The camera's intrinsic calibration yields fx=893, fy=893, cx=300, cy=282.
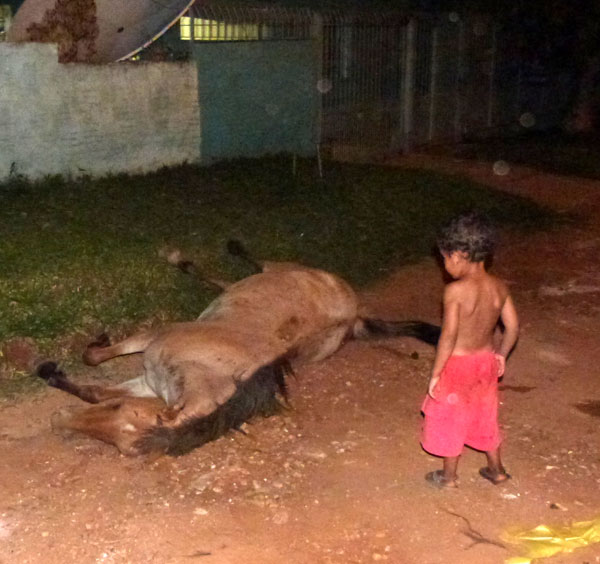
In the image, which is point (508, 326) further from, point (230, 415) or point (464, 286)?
point (230, 415)

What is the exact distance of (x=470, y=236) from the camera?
3957mm

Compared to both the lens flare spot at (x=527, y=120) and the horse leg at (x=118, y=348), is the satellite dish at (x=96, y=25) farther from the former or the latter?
the lens flare spot at (x=527, y=120)

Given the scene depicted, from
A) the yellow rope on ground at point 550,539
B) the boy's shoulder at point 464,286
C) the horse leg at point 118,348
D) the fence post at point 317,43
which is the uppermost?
the fence post at point 317,43

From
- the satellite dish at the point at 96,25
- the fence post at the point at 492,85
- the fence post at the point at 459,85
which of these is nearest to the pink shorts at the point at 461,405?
the satellite dish at the point at 96,25

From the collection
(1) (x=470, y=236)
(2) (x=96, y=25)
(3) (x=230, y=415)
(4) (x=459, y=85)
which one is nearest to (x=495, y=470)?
(1) (x=470, y=236)

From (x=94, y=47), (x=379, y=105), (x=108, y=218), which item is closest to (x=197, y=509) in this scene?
(x=108, y=218)

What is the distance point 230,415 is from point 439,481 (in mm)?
1103

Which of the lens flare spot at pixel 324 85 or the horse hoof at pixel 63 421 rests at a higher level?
the lens flare spot at pixel 324 85

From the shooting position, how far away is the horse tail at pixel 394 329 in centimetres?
604

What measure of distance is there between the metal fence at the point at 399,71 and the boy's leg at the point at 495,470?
24.9 feet

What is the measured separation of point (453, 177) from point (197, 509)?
28.8 ft

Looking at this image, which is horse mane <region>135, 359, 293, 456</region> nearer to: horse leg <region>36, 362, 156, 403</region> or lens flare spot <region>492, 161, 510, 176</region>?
horse leg <region>36, 362, 156, 403</region>

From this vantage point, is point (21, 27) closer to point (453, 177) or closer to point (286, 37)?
point (286, 37)

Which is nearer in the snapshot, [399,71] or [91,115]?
[91,115]
